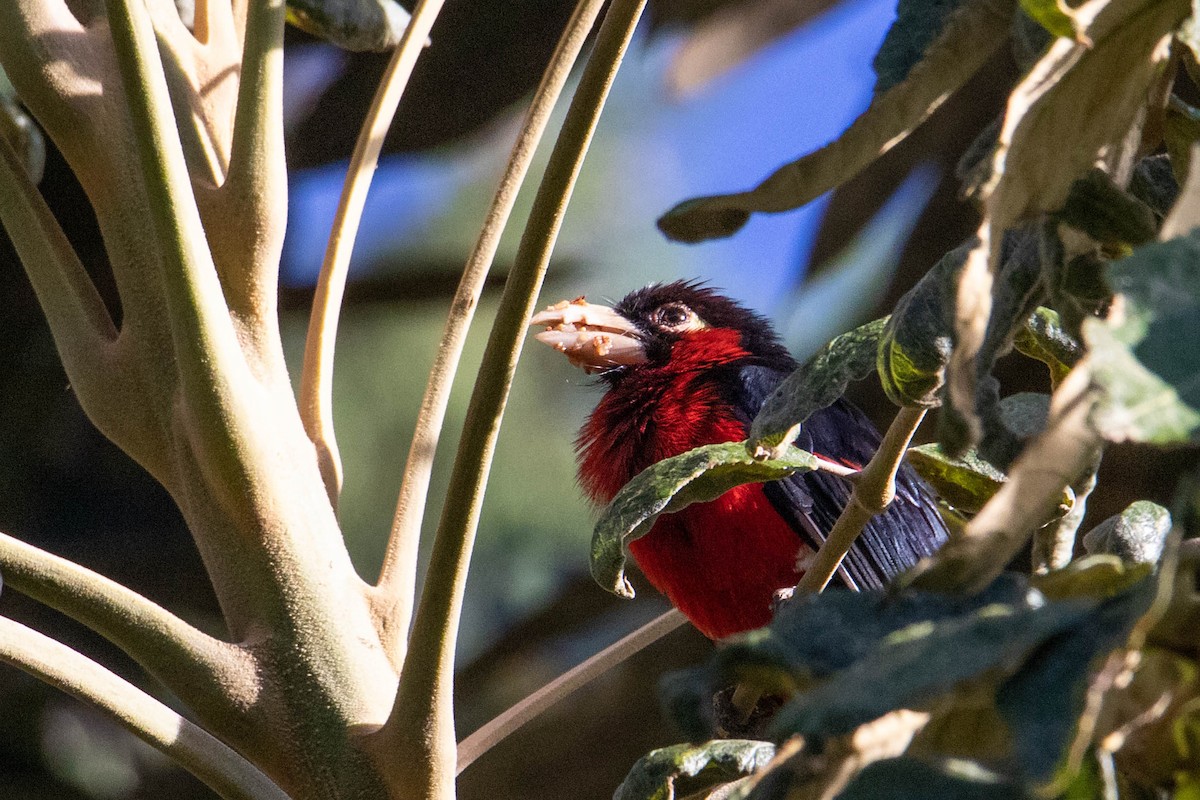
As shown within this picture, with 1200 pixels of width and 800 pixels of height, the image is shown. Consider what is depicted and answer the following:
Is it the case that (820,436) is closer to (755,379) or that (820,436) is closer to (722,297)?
(755,379)

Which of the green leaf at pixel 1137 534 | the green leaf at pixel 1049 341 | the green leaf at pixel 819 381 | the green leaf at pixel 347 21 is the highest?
the green leaf at pixel 347 21

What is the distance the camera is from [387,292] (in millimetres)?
3232

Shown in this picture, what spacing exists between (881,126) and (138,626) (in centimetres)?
69

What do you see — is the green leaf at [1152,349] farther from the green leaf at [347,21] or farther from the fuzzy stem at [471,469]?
the green leaf at [347,21]

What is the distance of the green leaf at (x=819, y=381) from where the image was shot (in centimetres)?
81

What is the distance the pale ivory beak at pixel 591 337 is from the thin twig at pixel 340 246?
40.6 inches

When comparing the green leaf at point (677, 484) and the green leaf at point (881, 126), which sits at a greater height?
the green leaf at point (881, 126)

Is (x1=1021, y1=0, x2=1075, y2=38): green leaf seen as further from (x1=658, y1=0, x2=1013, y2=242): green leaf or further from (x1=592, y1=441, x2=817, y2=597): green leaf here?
(x1=592, y1=441, x2=817, y2=597): green leaf

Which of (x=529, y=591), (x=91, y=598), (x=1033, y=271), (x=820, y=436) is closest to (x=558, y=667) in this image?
(x=529, y=591)

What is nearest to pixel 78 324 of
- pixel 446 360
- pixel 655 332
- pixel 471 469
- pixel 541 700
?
pixel 446 360

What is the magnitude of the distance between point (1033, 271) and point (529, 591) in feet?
8.95

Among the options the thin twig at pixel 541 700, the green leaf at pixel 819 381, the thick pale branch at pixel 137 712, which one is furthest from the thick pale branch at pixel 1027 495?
the thin twig at pixel 541 700

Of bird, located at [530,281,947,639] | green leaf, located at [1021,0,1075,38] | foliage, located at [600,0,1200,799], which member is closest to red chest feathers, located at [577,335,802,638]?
bird, located at [530,281,947,639]

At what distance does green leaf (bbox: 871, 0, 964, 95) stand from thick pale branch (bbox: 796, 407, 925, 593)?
0.99 ft
